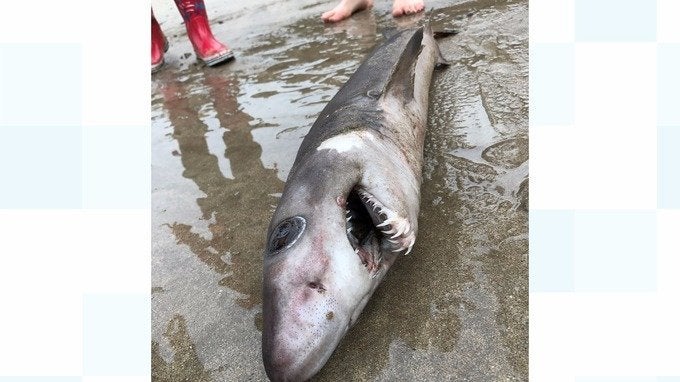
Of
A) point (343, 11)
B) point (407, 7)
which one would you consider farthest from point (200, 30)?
point (407, 7)

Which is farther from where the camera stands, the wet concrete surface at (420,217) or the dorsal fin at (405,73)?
the dorsal fin at (405,73)

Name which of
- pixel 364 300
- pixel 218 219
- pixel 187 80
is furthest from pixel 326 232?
pixel 187 80

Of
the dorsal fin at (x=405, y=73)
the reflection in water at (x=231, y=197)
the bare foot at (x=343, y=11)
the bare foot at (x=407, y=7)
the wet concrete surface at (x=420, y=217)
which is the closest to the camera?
the wet concrete surface at (x=420, y=217)

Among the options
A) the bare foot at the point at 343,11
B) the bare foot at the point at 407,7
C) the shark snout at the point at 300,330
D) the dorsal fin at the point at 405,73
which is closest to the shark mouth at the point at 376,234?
the shark snout at the point at 300,330

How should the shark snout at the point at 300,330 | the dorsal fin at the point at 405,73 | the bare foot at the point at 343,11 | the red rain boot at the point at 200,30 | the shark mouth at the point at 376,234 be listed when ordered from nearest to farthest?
the shark snout at the point at 300,330, the shark mouth at the point at 376,234, the dorsal fin at the point at 405,73, the red rain boot at the point at 200,30, the bare foot at the point at 343,11

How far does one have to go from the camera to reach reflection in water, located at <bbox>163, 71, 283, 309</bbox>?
9.47 feet

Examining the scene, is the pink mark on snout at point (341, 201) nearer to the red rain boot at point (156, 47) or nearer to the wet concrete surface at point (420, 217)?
the wet concrete surface at point (420, 217)

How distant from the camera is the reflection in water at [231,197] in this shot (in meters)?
2.89

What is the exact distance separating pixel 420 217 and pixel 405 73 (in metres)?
1.36

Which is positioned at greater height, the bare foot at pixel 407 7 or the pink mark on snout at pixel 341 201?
the pink mark on snout at pixel 341 201

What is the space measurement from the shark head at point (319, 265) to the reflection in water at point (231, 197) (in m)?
0.54

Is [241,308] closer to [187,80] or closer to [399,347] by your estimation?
[399,347]

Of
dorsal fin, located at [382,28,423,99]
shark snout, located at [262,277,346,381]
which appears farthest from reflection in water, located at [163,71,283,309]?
dorsal fin, located at [382,28,423,99]

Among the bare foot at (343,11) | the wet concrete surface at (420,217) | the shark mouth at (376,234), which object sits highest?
the shark mouth at (376,234)
